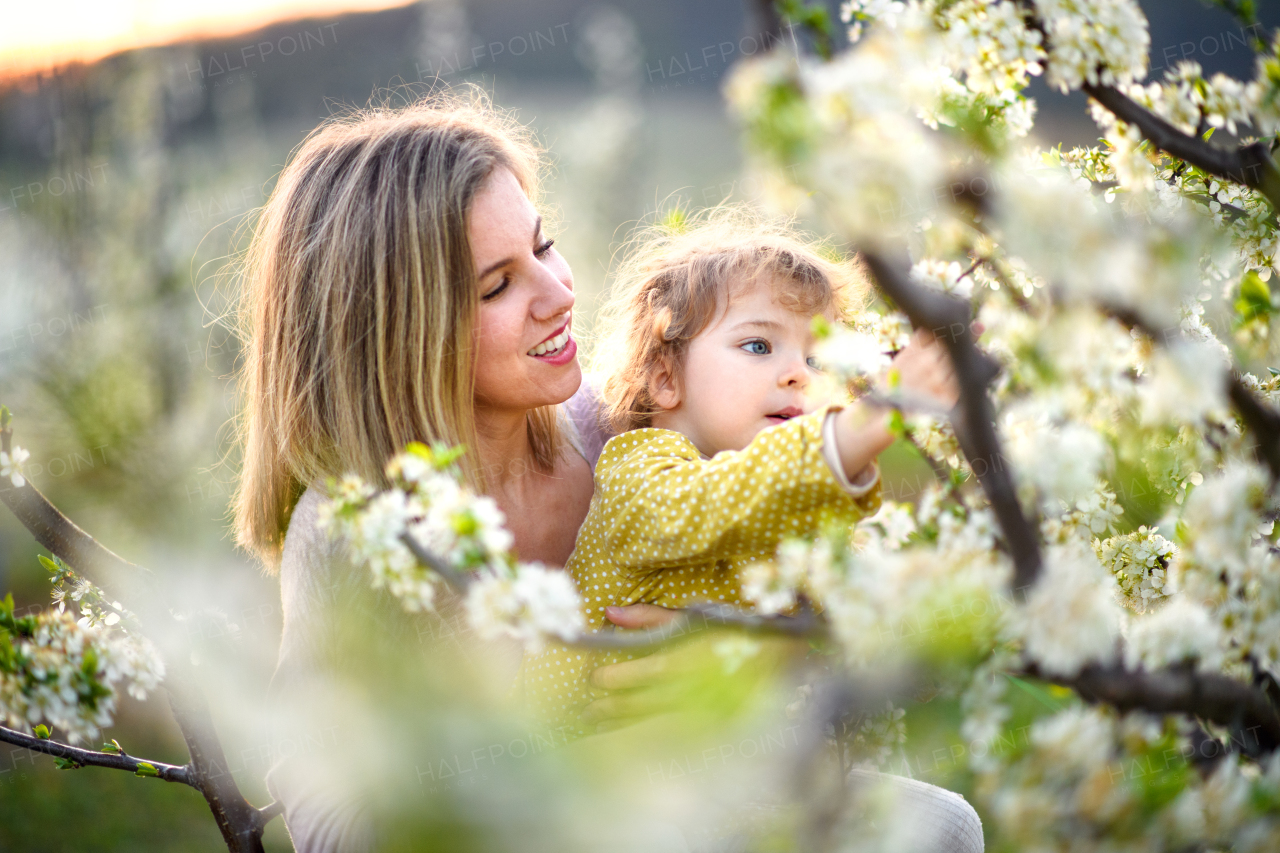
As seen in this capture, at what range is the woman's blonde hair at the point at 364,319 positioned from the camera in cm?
161

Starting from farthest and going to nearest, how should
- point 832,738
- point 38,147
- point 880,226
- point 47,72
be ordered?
point 38,147
point 47,72
point 832,738
point 880,226

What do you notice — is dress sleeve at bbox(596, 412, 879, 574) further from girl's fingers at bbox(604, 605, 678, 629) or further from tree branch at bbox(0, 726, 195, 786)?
tree branch at bbox(0, 726, 195, 786)

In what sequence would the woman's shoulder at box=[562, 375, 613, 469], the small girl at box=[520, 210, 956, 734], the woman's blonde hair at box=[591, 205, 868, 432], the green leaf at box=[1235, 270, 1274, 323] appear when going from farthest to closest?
the woman's shoulder at box=[562, 375, 613, 469]
the woman's blonde hair at box=[591, 205, 868, 432]
the small girl at box=[520, 210, 956, 734]
the green leaf at box=[1235, 270, 1274, 323]

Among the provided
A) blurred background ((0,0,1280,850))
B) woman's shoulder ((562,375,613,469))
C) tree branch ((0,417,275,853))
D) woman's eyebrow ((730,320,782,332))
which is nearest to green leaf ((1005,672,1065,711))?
woman's eyebrow ((730,320,782,332))

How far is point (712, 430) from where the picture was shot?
1770 mm

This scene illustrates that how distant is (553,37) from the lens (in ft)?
22.2

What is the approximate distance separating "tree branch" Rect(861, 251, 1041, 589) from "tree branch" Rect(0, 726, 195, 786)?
1.42m

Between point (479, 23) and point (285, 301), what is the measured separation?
5485 mm

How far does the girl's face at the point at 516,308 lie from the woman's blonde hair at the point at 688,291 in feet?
0.77

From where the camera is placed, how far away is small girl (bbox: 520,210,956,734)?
1139 millimetres

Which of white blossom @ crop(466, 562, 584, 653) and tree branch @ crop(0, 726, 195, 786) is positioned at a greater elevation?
white blossom @ crop(466, 562, 584, 653)

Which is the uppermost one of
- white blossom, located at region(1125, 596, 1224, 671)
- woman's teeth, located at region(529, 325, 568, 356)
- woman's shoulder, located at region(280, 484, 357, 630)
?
woman's teeth, located at region(529, 325, 568, 356)

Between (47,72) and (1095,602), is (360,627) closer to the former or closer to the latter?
(1095,602)

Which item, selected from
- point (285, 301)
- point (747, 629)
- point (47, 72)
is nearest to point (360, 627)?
point (747, 629)
